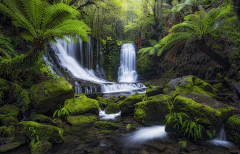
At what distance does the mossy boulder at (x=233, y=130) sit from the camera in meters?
2.56

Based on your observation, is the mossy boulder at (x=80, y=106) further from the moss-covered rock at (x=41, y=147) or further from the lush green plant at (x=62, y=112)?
the moss-covered rock at (x=41, y=147)

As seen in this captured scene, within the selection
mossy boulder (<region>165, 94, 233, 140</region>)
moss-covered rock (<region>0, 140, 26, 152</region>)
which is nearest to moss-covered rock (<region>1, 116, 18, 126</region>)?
moss-covered rock (<region>0, 140, 26, 152</region>)

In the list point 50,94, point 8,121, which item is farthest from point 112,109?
point 8,121

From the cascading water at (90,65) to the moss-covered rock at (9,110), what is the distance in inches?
153

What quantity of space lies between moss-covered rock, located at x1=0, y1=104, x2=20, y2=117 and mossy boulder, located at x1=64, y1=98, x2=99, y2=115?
126cm

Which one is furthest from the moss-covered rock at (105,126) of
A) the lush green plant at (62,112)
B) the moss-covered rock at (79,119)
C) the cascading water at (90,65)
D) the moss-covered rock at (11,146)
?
the cascading water at (90,65)

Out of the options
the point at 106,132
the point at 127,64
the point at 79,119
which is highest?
the point at 127,64

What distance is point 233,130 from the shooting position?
2.64 metres

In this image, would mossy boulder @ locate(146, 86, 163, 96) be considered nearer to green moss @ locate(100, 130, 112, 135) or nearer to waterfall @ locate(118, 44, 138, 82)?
green moss @ locate(100, 130, 112, 135)

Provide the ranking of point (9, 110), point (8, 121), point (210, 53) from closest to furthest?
point (8, 121) → point (9, 110) → point (210, 53)

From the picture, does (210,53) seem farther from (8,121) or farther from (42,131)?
(8,121)

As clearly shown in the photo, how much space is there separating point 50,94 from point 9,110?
1.02 meters

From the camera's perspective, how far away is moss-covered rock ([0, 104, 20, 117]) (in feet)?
10.1

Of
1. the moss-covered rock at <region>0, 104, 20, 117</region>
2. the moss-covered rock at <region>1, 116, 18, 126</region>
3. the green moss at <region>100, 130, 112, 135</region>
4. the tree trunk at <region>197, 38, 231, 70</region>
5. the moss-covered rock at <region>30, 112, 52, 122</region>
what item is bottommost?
the green moss at <region>100, 130, 112, 135</region>
